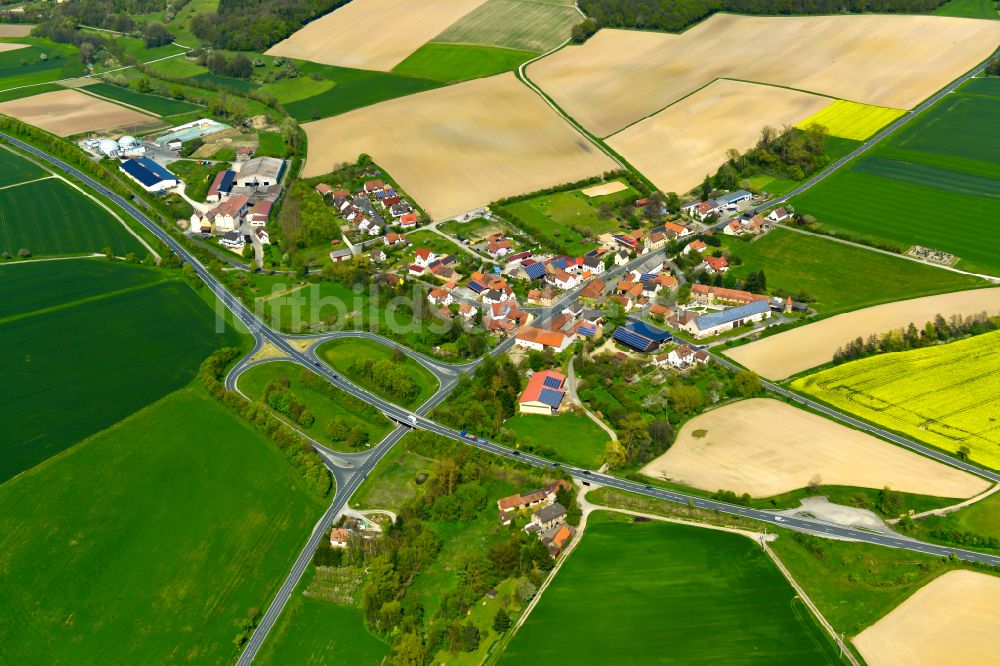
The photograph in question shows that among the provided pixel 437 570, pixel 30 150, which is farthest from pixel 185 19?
pixel 437 570

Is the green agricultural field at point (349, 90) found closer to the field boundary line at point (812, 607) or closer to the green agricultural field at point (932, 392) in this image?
the green agricultural field at point (932, 392)

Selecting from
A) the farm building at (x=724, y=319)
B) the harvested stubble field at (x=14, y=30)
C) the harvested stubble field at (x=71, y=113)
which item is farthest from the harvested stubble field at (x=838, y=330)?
the harvested stubble field at (x=14, y=30)

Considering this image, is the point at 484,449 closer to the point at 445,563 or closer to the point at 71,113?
the point at 445,563

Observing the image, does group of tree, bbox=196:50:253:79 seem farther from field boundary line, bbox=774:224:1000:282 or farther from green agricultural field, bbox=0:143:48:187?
field boundary line, bbox=774:224:1000:282

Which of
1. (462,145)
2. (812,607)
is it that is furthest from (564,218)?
(812,607)

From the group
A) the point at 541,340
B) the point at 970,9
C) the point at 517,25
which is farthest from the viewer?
the point at 517,25

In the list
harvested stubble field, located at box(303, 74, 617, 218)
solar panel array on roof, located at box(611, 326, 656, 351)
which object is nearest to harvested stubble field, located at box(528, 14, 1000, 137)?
harvested stubble field, located at box(303, 74, 617, 218)
